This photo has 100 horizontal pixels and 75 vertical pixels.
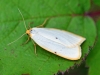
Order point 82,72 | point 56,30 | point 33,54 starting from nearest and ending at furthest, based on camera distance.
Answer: point 33,54 < point 56,30 < point 82,72

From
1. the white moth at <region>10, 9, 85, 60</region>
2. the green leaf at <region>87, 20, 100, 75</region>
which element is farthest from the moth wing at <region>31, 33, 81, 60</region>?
the green leaf at <region>87, 20, 100, 75</region>

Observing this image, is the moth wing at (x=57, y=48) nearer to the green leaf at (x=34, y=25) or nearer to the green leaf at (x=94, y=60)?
the green leaf at (x=34, y=25)

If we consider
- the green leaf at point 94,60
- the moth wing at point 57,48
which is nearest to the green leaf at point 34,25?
the moth wing at point 57,48

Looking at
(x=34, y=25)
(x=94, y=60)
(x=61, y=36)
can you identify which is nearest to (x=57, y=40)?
(x=61, y=36)

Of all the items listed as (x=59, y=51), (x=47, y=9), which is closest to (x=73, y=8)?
(x=47, y=9)

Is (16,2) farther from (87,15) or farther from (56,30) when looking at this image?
(87,15)

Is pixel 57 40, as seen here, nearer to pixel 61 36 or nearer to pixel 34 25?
pixel 61 36

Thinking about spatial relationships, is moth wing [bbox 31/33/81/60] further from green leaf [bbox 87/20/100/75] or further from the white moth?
green leaf [bbox 87/20/100/75]
